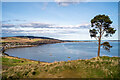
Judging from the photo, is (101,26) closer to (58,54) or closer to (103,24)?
(103,24)

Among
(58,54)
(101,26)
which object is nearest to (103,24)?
(101,26)

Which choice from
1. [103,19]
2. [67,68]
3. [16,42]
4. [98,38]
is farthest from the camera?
[16,42]

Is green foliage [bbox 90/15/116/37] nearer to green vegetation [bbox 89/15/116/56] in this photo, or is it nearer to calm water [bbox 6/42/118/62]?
green vegetation [bbox 89/15/116/56]

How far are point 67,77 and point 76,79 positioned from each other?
79 cm

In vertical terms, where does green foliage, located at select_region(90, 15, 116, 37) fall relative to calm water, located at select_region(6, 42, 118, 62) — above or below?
above

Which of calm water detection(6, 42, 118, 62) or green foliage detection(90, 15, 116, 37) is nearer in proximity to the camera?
green foliage detection(90, 15, 116, 37)

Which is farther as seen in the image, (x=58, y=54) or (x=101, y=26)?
(x=58, y=54)

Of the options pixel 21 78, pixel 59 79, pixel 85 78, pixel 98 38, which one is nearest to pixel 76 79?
pixel 85 78

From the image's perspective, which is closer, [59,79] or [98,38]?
[59,79]

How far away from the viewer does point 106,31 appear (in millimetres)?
25266

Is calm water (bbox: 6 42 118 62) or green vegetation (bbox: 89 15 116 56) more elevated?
green vegetation (bbox: 89 15 116 56)

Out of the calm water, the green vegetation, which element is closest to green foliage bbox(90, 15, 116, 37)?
the green vegetation

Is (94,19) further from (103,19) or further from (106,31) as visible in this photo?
(106,31)

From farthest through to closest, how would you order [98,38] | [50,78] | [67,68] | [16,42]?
1. [16,42]
2. [98,38]
3. [67,68]
4. [50,78]
